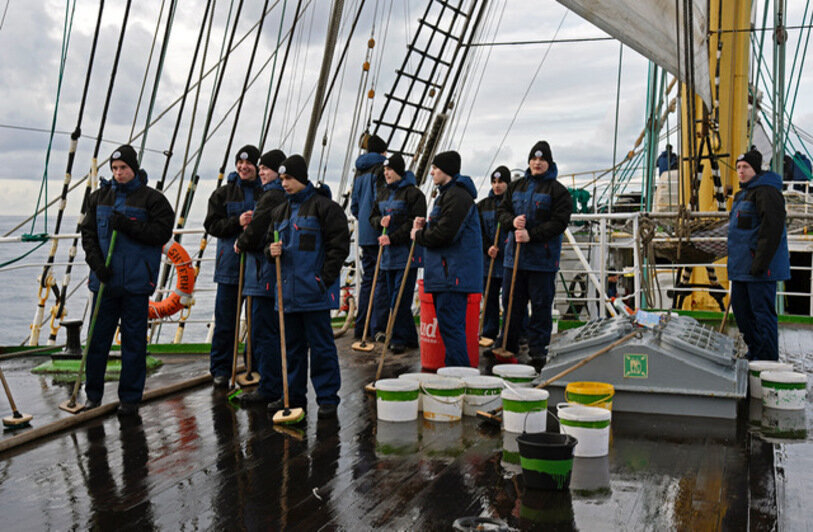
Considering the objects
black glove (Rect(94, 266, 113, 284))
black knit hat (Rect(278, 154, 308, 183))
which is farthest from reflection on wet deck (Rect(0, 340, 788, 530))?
black knit hat (Rect(278, 154, 308, 183))

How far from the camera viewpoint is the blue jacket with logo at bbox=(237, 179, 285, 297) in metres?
5.27

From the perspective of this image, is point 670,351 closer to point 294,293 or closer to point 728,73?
point 294,293

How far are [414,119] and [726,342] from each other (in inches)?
334

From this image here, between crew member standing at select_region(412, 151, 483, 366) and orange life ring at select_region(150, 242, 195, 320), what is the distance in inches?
85.2

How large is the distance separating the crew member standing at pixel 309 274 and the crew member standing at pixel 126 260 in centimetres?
82

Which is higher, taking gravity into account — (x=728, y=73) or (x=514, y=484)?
(x=728, y=73)

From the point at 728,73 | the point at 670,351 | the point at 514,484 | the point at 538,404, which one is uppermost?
Result: the point at 728,73

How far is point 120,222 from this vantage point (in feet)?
16.3

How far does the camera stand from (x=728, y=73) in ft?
36.4

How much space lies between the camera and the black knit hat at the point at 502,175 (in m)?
7.62

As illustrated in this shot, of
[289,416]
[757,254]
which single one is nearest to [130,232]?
[289,416]

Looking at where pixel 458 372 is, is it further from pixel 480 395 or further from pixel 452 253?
pixel 452 253

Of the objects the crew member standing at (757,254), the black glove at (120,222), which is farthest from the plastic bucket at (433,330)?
the black glove at (120,222)

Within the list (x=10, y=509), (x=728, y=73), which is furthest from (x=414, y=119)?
(x=10, y=509)
